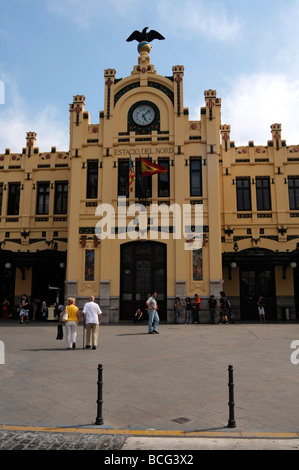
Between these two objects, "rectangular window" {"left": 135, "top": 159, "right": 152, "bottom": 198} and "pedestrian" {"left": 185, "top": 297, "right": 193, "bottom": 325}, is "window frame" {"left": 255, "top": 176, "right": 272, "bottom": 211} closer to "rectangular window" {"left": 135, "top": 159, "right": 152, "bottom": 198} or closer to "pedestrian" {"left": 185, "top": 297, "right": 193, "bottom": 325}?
"rectangular window" {"left": 135, "top": 159, "right": 152, "bottom": 198}

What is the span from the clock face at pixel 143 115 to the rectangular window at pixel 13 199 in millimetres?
9539

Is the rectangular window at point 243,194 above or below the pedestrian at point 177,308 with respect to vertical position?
above

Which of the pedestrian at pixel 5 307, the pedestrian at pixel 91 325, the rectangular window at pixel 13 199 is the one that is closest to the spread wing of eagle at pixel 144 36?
the rectangular window at pixel 13 199

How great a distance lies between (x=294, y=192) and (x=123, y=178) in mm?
11314

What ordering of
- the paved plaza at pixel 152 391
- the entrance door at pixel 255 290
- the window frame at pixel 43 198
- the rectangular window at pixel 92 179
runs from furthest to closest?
the window frame at pixel 43 198 → the entrance door at pixel 255 290 → the rectangular window at pixel 92 179 → the paved plaza at pixel 152 391

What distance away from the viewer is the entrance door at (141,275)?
867 inches

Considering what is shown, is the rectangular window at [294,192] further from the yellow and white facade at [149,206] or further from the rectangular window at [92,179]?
the rectangular window at [92,179]

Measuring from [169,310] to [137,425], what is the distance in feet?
52.4

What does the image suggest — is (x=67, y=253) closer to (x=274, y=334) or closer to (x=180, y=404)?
(x=274, y=334)

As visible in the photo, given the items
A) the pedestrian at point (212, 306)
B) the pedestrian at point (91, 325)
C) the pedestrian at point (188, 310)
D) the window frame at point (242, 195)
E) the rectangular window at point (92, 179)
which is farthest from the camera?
the window frame at point (242, 195)

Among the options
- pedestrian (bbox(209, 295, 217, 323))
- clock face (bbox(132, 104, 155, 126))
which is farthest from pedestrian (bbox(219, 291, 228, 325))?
clock face (bbox(132, 104, 155, 126))

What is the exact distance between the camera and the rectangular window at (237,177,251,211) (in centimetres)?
2536

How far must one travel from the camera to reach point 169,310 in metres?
21.4
